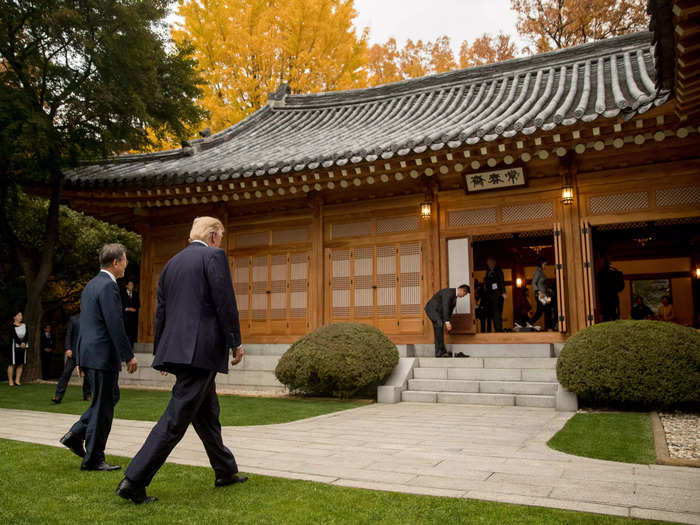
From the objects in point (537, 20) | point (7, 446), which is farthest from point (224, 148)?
point (537, 20)

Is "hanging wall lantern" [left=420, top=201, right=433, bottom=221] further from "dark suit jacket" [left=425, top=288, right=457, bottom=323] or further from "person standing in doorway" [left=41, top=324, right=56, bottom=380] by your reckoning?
"person standing in doorway" [left=41, top=324, right=56, bottom=380]

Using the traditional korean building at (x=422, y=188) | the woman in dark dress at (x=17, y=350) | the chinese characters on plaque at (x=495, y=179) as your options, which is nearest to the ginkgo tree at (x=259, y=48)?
the traditional korean building at (x=422, y=188)

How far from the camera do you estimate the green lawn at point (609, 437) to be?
190 inches

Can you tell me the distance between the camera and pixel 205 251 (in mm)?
3783

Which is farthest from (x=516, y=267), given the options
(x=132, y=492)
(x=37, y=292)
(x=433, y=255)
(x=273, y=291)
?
(x=132, y=492)

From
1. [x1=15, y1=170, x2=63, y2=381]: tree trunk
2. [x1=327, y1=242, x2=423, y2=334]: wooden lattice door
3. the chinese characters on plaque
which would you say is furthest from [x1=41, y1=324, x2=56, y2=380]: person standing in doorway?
the chinese characters on plaque

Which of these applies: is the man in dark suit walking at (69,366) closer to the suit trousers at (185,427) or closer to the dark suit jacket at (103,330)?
the dark suit jacket at (103,330)

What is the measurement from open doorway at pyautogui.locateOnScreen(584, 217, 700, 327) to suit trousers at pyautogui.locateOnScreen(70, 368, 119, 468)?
13.7 m

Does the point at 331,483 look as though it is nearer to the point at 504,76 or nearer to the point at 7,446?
the point at 7,446

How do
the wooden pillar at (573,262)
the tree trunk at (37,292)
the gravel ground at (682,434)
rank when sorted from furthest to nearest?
1. the tree trunk at (37,292)
2. the wooden pillar at (573,262)
3. the gravel ground at (682,434)

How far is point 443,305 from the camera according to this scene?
10.4 m

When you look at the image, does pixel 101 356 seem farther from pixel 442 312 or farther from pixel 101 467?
pixel 442 312

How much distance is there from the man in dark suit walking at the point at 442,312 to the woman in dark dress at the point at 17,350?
881 centimetres

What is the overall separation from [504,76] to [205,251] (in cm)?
1281
